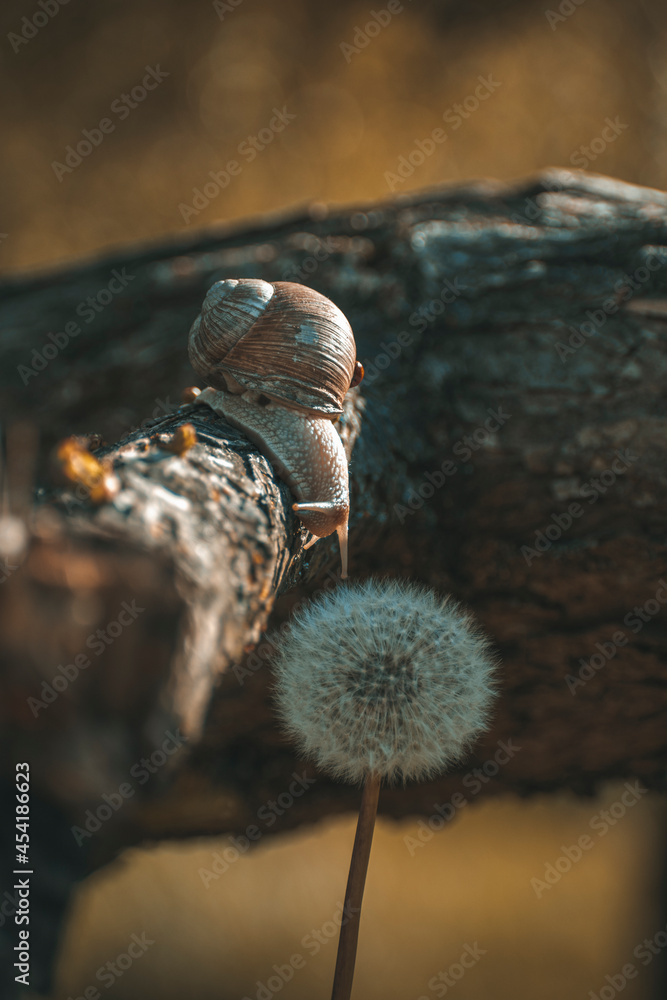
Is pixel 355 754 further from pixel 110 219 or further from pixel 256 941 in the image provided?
pixel 110 219

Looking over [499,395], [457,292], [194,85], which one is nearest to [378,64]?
[194,85]
